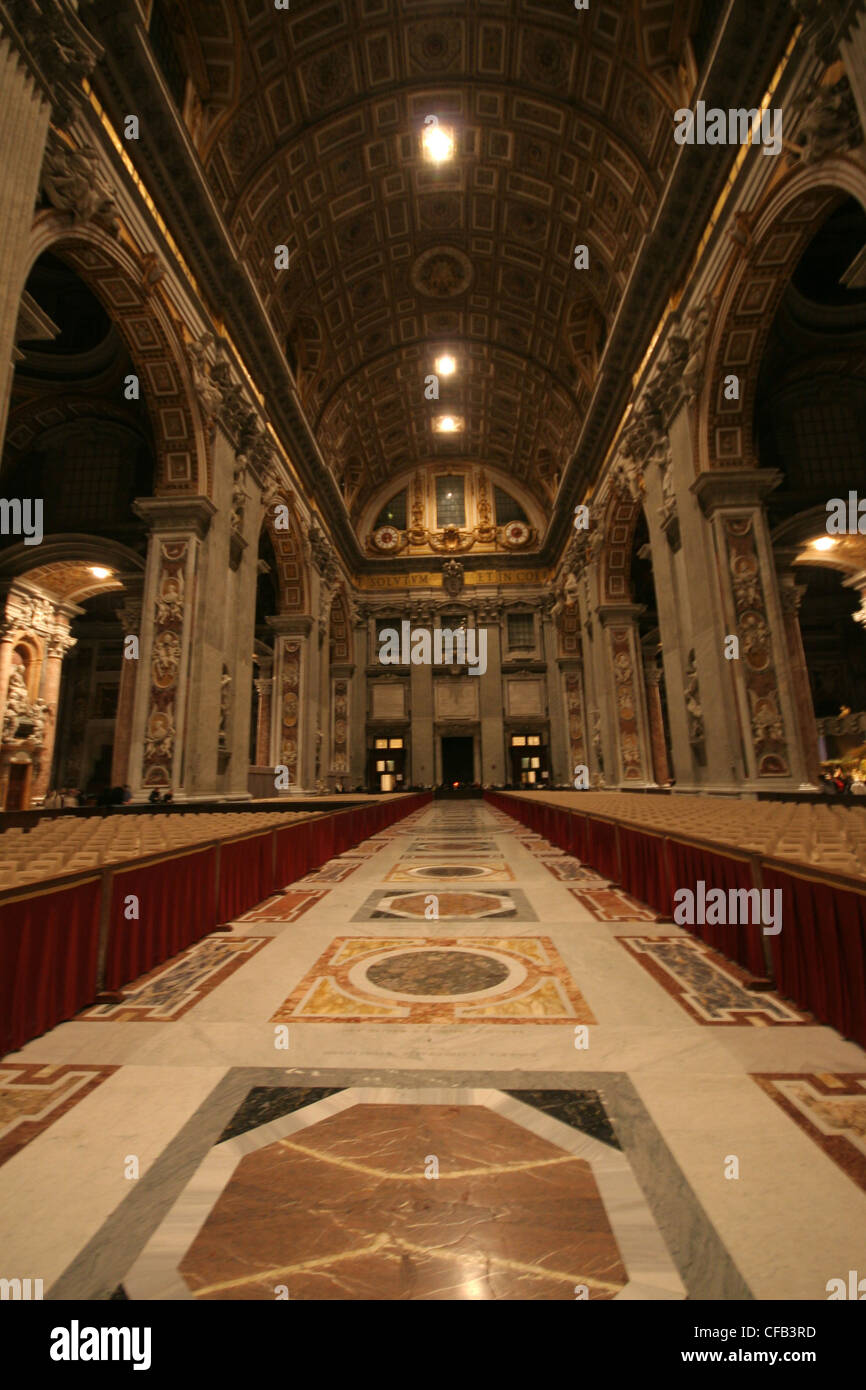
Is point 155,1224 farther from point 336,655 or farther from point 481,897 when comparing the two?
point 336,655

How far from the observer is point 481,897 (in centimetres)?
476

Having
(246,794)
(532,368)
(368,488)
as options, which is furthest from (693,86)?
(368,488)

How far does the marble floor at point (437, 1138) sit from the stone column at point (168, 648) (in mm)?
7027

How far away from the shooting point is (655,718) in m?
20.5

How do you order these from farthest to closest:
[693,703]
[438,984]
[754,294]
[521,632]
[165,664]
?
[521,632], [693,703], [165,664], [754,294], [438,984]

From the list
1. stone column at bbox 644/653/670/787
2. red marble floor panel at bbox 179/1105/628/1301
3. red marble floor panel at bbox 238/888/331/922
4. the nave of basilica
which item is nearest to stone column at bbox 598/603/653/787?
the nave of basilica

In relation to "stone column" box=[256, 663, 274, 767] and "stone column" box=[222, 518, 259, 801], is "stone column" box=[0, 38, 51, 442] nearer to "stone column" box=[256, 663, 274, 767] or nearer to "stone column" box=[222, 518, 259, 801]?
"stone column" box=[222, 518, 259, 801]

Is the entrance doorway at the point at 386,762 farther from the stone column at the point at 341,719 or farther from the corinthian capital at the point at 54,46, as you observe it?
the corinthian capital at the point at 54,46

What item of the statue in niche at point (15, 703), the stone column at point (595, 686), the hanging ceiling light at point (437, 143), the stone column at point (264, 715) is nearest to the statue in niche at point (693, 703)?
the stone column at point (595, 686)

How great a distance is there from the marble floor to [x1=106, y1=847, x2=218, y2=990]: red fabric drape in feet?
0.48

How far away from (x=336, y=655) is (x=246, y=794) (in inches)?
590

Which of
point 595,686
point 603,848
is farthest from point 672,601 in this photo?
point 603,848

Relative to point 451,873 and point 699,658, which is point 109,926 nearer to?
point 451,873

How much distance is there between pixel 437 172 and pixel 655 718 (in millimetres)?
15907
